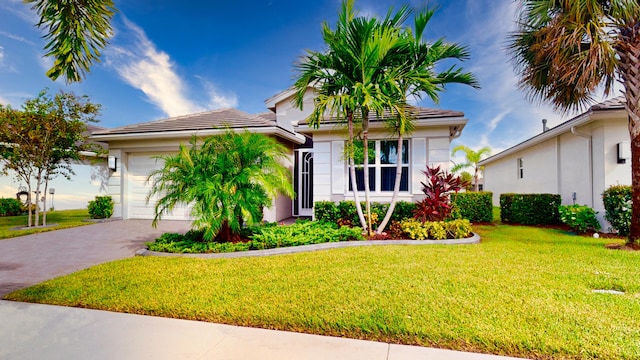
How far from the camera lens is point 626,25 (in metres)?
6.54

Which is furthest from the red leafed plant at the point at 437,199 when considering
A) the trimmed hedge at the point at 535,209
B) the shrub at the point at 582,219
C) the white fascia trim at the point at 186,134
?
the white fascia trim at the point at 186,134

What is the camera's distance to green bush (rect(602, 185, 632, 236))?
7852 mm

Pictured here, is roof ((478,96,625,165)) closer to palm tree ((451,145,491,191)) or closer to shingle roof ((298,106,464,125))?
Result: shingle roof ((298,106,464,125))

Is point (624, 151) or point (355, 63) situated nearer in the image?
point (355, 63)

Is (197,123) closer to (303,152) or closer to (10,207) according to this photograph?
(303,152)

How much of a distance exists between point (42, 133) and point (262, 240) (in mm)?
9672

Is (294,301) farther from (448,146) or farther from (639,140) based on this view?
(639,140)

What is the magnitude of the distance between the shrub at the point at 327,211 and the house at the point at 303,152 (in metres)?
0.76

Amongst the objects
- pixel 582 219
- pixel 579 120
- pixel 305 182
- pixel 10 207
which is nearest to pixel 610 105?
pixel 579 120

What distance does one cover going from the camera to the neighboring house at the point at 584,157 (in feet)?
28.3

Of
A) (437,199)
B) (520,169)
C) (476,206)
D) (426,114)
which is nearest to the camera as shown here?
(437,199)

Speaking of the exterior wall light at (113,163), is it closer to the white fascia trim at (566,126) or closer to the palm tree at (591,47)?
the palm tree at (591,47)

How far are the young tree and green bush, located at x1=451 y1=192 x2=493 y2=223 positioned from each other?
1499 cm

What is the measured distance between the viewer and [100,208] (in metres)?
11.5
